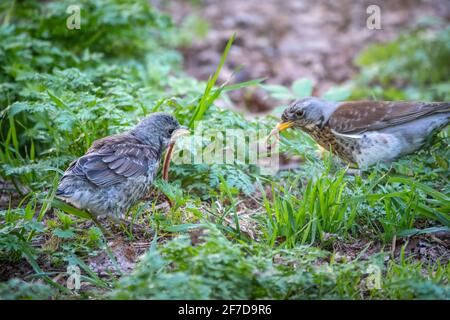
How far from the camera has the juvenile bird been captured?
4.84 m

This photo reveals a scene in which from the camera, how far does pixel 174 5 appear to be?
40.1 feet

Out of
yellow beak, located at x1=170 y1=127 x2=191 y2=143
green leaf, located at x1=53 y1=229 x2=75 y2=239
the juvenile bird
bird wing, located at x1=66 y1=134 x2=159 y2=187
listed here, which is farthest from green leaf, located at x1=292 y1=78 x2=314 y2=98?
green leaf, located at x1=53 y1=229 x2=75 y2=239

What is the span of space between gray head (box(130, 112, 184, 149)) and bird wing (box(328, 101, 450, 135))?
1740 millimetres

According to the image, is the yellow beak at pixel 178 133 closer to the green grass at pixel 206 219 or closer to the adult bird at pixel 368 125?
the green grass at pixel 206 219

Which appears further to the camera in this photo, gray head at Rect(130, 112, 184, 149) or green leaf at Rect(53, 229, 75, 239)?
gray head at Rect(130, 112, 184, 149)

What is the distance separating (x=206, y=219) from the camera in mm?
5004

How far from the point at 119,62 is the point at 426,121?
4225 mm

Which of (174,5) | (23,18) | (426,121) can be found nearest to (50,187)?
(426,121)

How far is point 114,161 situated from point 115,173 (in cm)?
10

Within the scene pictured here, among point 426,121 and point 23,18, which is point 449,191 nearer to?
point 426,121

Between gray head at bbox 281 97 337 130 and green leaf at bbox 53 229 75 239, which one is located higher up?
gray head at bbox 281 97 337 130

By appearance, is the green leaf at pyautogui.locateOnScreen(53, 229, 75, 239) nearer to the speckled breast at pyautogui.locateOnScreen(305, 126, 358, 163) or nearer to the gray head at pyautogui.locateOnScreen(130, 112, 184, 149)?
the gray head at pyautogui.locateOnScreen(130, 112, 184, 149)

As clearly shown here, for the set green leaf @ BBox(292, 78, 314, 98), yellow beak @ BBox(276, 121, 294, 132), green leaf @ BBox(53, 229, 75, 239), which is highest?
green leaf @ BBox(292, 78, 314, 98)

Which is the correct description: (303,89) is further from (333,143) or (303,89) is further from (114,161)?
(114,161)
